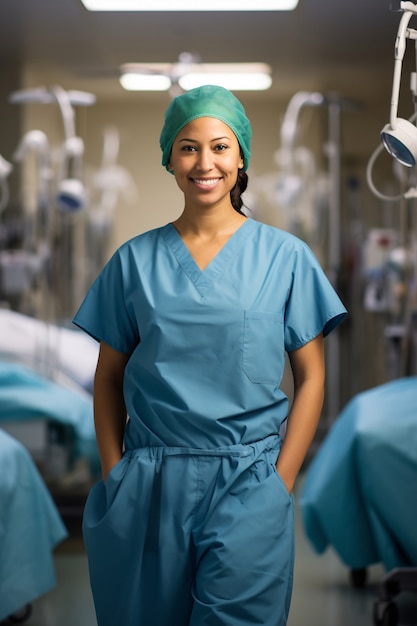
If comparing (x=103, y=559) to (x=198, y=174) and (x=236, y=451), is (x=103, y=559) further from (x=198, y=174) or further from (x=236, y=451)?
(x=198, y=174)

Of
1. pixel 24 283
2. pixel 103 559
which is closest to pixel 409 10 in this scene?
pixel 103 559

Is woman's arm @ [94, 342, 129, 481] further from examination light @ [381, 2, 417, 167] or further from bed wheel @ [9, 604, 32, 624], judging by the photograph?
bed wheel @ [9, 604, 32, 624]

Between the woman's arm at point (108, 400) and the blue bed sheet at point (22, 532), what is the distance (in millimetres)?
1059

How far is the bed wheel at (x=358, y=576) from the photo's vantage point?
335 centimetres

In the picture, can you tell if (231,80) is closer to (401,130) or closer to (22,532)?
(22,532)

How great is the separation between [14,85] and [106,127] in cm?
40

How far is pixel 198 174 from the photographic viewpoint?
1.71 m

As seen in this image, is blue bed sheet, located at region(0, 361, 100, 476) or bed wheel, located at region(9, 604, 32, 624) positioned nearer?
bed wheel, located at region(9, 604, 32, 624)

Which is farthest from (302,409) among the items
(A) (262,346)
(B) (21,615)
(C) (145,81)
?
(C) (145,81)

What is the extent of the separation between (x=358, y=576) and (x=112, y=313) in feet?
6.19

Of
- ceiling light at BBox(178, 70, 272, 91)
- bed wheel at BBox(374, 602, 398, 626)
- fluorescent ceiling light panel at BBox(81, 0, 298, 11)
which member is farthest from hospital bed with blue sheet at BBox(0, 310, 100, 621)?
fluorescent ceiling light panel at BBox(81, 0, 298, 11)

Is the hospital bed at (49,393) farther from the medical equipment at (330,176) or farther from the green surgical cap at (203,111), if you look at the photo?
the green surgical cap at (203,111)

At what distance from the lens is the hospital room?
5.60 feet

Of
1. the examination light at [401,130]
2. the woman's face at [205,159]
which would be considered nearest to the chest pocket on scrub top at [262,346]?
the woman's face at [205,159]
